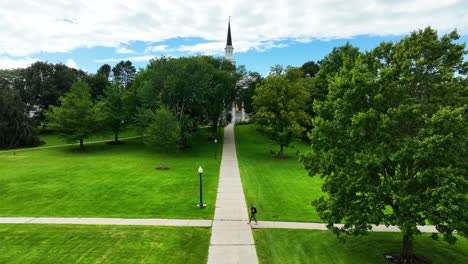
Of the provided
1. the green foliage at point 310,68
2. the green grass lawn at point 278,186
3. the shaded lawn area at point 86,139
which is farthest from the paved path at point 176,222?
the green foliage at point 310,68

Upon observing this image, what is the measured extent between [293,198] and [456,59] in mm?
13176

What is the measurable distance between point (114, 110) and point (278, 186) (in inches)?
1316

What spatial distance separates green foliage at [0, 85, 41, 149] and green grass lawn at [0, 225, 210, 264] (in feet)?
129

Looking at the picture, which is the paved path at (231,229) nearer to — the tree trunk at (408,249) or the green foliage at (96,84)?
the tree trunk at (408,249)

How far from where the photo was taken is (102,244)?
1425 cm

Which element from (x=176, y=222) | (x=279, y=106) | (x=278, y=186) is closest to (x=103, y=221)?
(x=176, y=222)

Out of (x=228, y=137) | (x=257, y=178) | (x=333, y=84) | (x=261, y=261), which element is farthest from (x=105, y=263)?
(x=228, y=137)

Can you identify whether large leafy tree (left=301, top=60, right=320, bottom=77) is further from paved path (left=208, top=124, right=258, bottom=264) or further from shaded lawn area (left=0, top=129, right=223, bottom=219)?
paved path (left=208, top=124, right=258, bottom=264)

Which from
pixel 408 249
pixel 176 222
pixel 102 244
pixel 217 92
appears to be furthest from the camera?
pixel 217 92

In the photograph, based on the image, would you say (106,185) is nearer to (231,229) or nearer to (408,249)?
(231,229)

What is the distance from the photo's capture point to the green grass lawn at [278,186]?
19.1 metres

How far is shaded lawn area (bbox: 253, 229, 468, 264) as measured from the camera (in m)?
13.3

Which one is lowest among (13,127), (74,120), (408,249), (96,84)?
(408,249)

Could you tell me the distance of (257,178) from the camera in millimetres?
28156
